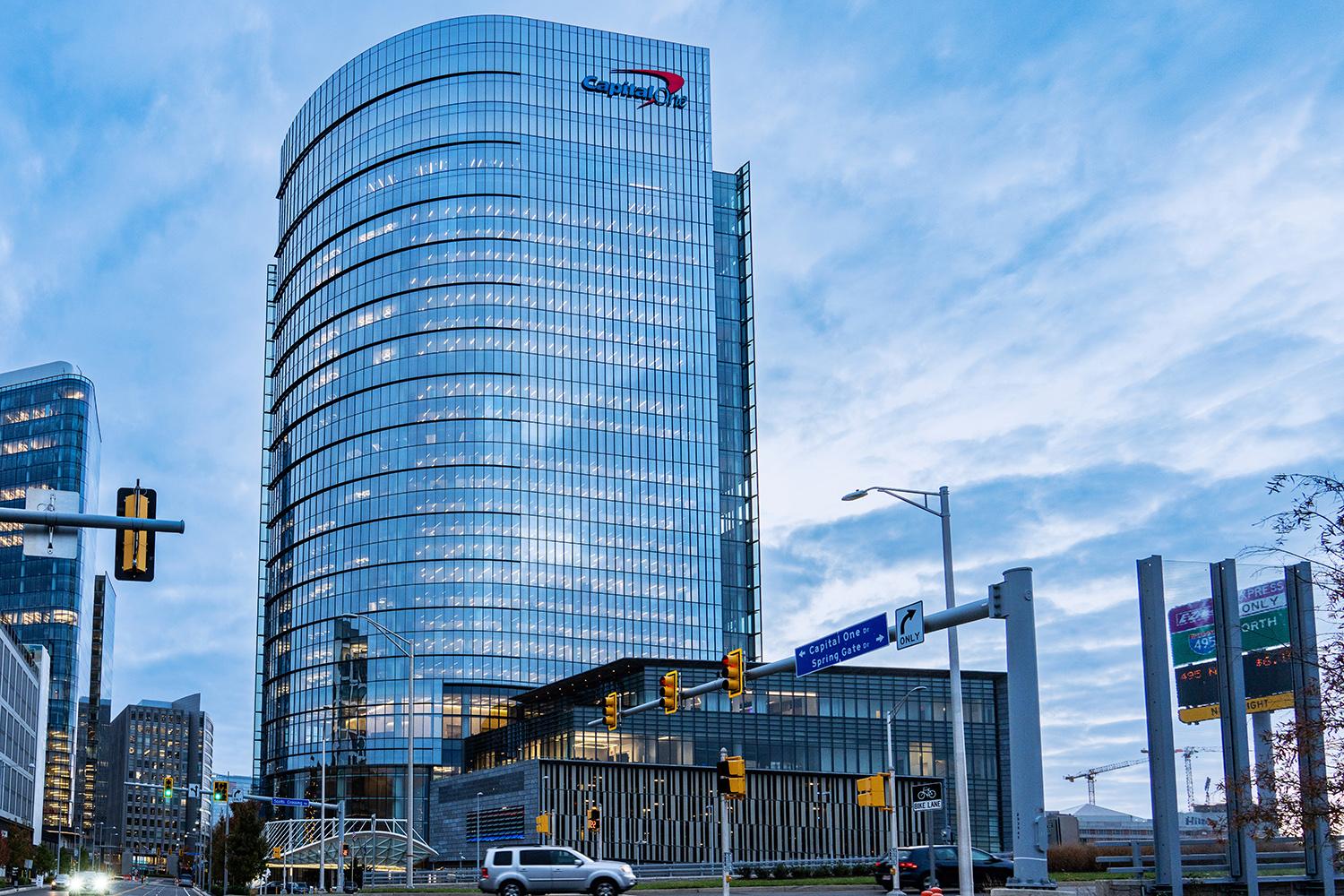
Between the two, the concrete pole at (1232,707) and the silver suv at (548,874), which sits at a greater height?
the concrete pole at (1232,707)

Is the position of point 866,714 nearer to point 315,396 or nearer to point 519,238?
point 519,238

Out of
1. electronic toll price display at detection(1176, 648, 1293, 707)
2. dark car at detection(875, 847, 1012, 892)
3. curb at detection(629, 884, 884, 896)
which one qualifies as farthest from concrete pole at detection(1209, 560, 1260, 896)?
dark car at detection(875, 847, 1012, 892)

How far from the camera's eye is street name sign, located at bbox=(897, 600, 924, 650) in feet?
99.9

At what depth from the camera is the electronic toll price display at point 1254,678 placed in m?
31.2

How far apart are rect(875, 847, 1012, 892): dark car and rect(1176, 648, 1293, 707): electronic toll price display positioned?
691 inches

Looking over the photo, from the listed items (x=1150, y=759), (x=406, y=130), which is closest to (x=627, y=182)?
(x=406, y=130)

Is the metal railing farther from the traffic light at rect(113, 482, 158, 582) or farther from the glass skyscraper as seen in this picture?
the glass skyscraper

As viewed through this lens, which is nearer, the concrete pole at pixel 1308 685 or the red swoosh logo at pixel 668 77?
the concrete pole at pixel 1308 685

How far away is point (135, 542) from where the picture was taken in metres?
22.7

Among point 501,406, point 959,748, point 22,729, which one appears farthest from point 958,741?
Answer: point 22,729

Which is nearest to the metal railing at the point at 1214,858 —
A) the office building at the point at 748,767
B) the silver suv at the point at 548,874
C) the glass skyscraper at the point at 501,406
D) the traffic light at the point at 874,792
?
the traffic light at the point at 874,792

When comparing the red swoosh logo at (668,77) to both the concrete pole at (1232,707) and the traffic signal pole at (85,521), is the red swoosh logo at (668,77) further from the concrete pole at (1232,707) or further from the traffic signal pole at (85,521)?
the traffic signal pole at (85,521)

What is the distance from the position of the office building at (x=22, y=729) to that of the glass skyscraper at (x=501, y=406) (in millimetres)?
26299

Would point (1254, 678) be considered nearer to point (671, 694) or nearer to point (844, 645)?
point (844, 645)
